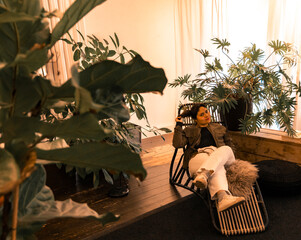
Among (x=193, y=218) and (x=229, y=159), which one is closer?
(x=193, y=218)

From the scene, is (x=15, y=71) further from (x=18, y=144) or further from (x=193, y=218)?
(x=193, y=218)

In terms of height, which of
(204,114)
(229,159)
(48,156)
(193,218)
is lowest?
(193,218)

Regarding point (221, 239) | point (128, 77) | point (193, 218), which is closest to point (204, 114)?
point (193, 218)

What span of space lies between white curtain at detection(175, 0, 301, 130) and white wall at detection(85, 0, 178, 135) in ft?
0.79

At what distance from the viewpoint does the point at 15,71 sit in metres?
0.33

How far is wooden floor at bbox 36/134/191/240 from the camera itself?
199cm

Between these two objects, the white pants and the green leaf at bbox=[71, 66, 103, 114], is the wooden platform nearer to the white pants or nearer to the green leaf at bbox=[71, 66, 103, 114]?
the white pants

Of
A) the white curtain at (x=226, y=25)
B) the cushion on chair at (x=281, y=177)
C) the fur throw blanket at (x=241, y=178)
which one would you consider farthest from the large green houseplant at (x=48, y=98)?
the white curtain at (x=226, y=25)

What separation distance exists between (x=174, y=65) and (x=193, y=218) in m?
3.84

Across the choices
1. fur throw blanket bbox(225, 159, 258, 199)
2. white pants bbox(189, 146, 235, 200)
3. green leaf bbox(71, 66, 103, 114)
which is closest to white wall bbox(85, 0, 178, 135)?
white pants bbox(189, 146, 235, 200)

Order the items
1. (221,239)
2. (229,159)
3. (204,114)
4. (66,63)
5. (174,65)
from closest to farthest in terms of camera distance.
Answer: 1. (221,239)
2. (229,159)
3. (204,114)
4. (66,63)
5. (174,65)

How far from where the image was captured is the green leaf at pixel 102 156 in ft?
1.16

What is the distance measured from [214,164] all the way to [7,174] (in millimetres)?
1961

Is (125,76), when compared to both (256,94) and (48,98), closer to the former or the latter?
(48,98)
